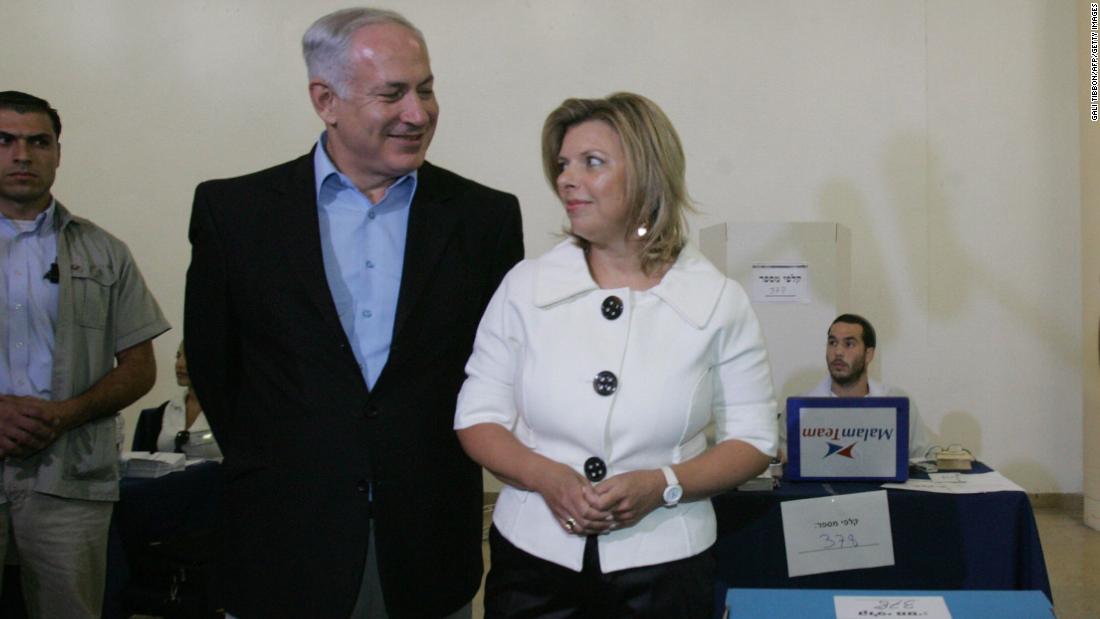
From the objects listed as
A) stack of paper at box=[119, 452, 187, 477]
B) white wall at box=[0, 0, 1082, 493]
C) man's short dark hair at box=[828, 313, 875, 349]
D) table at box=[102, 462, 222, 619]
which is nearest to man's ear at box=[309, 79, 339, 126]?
table at box=[102, 462, 222, 619]

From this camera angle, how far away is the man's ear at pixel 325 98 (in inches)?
71.6

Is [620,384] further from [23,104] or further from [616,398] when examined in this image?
[23,104]

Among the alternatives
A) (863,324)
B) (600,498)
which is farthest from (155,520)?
(863,324)

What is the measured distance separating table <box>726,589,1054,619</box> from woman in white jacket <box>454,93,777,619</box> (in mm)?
198

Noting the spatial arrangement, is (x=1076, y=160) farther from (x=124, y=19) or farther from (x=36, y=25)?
(x=36, y=25)

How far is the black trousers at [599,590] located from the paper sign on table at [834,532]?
1.26 m

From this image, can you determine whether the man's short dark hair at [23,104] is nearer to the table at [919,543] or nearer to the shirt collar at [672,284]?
the shirt collar at [672,284]

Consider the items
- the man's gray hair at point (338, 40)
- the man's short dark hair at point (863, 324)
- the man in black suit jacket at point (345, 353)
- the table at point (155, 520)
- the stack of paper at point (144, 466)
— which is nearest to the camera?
the man in black suit jacket at point (345, 353)

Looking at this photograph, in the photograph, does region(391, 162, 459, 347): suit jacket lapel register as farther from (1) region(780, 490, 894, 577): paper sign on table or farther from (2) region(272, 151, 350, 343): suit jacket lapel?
(1) region(780, 490, 894, 577): paper sign on table

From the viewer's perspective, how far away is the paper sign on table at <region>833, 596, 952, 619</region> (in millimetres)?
1436

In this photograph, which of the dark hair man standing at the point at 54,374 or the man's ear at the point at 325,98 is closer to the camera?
the man's ear at the point at 325,98

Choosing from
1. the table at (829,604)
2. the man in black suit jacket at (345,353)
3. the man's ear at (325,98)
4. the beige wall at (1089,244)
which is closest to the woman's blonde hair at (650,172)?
the man in black suit jacket at (345,353)

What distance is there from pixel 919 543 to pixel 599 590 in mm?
1609

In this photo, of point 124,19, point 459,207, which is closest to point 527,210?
point 124,19
